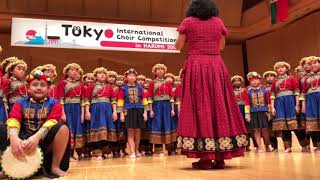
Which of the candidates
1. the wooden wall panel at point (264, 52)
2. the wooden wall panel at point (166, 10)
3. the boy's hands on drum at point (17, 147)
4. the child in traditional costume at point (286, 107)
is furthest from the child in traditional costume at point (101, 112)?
the wooden wall panel at point (264, 52)

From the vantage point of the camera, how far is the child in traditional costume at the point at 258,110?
20.1 feet

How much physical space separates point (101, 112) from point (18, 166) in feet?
9.98

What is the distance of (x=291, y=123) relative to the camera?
18.8ft

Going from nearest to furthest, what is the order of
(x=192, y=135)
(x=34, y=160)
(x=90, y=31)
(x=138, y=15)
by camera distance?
1. (x=34, y=160)
2. (x=192, y=135)
3. (x=90, y=31)
4. (x=138, y=15)

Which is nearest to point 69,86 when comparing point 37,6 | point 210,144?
point 210,144

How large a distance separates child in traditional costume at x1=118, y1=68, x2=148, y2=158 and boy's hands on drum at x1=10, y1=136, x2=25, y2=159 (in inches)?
119

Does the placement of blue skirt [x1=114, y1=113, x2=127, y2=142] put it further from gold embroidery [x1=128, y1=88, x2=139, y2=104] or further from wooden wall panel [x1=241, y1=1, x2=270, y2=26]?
wooden wall panel [x1=241, y1=1, x2=270, y2=26]

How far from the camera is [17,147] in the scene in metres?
2.90

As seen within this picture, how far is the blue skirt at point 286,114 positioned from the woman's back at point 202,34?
2.85 meters

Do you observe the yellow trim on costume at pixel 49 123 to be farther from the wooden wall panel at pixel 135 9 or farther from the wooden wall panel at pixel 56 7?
the wooden wall panel at pixel 135 9

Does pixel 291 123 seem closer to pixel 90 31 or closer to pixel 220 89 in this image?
pixel 220 89

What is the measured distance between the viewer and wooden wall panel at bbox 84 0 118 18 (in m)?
10.8

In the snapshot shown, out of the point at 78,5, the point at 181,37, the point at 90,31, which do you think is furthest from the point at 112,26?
the point at 181,37

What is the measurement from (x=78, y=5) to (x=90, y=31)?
98.7 inches
